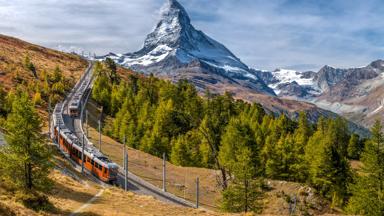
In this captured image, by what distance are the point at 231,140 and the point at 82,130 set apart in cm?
4355

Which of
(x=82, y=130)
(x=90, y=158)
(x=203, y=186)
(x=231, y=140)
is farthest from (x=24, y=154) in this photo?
(x=82, y=130)

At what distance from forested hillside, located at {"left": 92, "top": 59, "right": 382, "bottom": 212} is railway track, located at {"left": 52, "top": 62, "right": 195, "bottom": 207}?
25.0 ft

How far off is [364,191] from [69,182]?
123 ft

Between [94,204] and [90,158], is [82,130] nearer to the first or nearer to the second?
[90,158]

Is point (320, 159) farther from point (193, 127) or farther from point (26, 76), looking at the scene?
point (26, 76)

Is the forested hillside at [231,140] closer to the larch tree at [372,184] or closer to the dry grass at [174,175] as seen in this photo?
the dry grass at [174,175]

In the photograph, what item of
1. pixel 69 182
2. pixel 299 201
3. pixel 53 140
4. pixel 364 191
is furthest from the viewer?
pixel 53 140

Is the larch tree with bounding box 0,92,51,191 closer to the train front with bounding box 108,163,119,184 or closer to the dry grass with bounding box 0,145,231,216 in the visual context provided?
the dry grass with bounding box 0,145,231,216

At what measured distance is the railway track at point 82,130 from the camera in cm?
7388

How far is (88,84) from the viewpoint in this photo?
168 metres

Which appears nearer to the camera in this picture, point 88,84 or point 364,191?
point 364,191

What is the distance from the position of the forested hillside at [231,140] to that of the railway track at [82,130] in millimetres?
7634

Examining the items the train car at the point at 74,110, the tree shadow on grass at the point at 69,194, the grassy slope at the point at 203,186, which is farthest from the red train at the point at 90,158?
the train car at the point at 74,110

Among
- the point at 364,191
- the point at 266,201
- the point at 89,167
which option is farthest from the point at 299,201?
the point at 89,167
